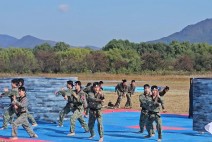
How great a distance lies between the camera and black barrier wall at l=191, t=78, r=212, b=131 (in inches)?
593

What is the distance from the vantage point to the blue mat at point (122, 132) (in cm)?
1463

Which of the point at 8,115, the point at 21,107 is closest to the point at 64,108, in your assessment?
the point at 8,115

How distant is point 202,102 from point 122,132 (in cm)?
269

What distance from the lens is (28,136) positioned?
15.0m

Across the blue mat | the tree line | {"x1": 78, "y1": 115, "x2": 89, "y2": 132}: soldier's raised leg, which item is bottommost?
the blue mat

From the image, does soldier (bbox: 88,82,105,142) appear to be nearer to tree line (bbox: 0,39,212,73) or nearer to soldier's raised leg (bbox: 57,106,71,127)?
soldier's raised leg (bbox: 57,106,71,127)

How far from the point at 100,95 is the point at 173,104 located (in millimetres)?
14283

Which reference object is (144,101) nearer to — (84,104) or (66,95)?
(84,104)

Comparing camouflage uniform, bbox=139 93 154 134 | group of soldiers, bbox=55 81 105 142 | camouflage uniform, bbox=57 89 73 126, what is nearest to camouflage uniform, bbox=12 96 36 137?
group of soldiers, bbox=55 81 105 142

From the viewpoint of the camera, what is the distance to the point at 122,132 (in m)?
16.1

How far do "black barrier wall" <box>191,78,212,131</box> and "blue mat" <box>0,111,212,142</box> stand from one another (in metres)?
0.44

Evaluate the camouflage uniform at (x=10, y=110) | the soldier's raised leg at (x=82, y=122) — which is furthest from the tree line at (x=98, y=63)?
the soldier's raised leg at (x=82, y=122)

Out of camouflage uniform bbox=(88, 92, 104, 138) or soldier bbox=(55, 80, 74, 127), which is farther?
soldier bbox=(55, 80, 74, 127)

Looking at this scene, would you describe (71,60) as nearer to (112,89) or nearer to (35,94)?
(112,89)
